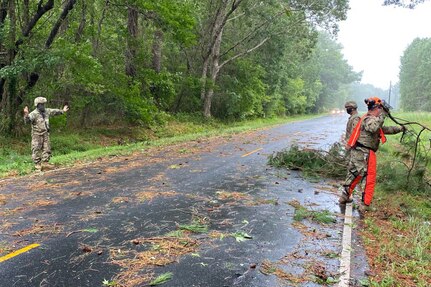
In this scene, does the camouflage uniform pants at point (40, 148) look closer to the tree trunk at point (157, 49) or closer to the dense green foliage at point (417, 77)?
the tree trunk at point (157, 49)

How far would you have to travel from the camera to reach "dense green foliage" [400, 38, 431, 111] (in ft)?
270

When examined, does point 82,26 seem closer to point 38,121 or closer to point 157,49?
point 157,49

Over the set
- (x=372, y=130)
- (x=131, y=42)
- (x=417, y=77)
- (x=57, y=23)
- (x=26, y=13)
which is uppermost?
(x=417, y=77)

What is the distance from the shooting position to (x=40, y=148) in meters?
11.2

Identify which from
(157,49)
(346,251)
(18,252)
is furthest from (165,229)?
(157,49)

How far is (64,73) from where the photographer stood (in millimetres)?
15969

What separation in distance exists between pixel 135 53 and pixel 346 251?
16875mm

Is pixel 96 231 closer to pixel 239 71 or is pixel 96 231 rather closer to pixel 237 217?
pixel 237 217

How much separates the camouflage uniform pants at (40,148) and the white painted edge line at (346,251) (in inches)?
321

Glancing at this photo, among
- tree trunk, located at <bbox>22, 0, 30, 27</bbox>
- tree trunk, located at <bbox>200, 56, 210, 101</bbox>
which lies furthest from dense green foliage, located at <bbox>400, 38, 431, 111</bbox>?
tree trunk, located at <bbox>22, 0, 30, 27</bbox>

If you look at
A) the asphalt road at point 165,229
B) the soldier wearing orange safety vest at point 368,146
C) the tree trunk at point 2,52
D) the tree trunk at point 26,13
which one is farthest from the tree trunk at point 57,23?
the soldier wearing orange safety vest at point 368,146

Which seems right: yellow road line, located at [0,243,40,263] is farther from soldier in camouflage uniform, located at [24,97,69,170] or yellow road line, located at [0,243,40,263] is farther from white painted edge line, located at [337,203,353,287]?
soldier in camouflage uniform, located at [24,97,69,170]

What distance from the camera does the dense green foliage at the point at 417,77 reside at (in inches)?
3236

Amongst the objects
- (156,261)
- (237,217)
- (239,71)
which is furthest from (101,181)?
(239,71)
